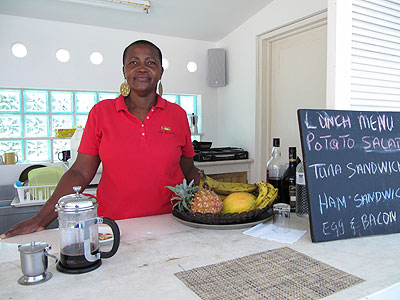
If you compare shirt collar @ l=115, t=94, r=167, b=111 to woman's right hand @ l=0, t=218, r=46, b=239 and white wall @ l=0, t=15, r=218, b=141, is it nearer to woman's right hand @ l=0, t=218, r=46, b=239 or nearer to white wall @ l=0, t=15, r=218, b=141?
woman's right hand @ l=0, t=218, r=46, b=239

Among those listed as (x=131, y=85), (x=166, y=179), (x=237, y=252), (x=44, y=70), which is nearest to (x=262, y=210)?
(x=237, y=252)

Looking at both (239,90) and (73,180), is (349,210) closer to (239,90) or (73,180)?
(73,180)

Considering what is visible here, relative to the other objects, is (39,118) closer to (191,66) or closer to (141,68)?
(191,66)

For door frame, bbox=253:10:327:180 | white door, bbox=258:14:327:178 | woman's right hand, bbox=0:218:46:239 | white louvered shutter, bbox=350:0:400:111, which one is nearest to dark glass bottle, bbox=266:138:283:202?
white louvered shutter, bbox=350:0:400:111

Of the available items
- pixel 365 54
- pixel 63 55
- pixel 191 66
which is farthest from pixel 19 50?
pixel 365 54

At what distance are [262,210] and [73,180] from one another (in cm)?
85

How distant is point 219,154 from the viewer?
3.96 m

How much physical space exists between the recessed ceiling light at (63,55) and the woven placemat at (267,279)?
363cm

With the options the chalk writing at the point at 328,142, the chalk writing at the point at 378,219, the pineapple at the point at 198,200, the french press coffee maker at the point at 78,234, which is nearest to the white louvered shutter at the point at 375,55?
the chalk writing at the point at 328,142

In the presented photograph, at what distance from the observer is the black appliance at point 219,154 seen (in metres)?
3.88

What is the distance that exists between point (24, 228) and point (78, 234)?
46 centimetres

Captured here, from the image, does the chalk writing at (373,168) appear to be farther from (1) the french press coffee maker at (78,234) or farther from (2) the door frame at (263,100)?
(2) the door frame at (263,100)

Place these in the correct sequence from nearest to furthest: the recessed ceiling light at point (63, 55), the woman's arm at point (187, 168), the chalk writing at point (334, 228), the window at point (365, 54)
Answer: the chalk writing at point (334, 228) < the window at point (365, 54) < the woman's arm at point (187, 168) < the recessed ceiling light at point (63, 55)

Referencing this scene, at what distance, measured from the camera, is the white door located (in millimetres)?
3316
